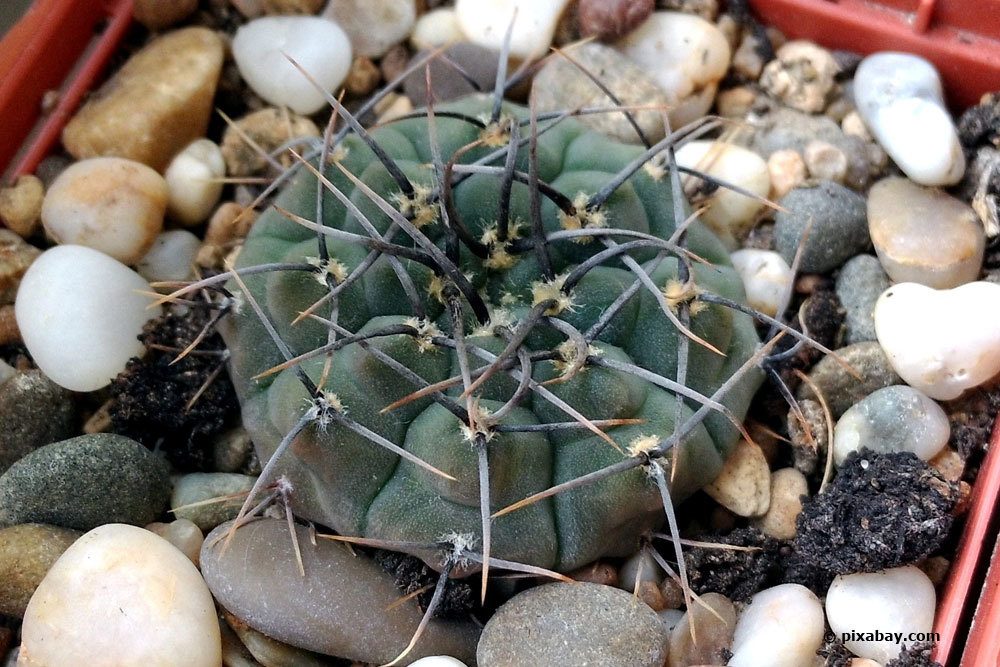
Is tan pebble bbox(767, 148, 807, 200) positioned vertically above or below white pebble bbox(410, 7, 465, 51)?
below

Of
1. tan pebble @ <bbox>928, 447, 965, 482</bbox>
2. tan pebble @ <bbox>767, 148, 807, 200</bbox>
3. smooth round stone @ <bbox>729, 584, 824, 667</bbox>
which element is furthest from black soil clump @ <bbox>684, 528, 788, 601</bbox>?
tan pebble @ <bbox>767, 148, 807, 200</bbox>

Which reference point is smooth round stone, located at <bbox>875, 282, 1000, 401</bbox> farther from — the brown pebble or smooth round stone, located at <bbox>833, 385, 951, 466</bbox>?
the brown pebble

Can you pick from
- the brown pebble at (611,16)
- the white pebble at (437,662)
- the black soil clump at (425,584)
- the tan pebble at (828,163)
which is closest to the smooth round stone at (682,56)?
the brown pebble at (611,16)

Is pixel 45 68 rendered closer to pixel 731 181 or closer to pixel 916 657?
pixel 731 181

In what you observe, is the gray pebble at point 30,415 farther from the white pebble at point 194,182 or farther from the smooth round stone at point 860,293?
the smooth round stone at point 860,293

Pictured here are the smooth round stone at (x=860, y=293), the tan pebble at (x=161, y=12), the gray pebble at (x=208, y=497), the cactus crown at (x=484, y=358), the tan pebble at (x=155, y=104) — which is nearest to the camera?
the cactus crown at (x=484, y=358)

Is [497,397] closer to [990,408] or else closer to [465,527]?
[465,527]
